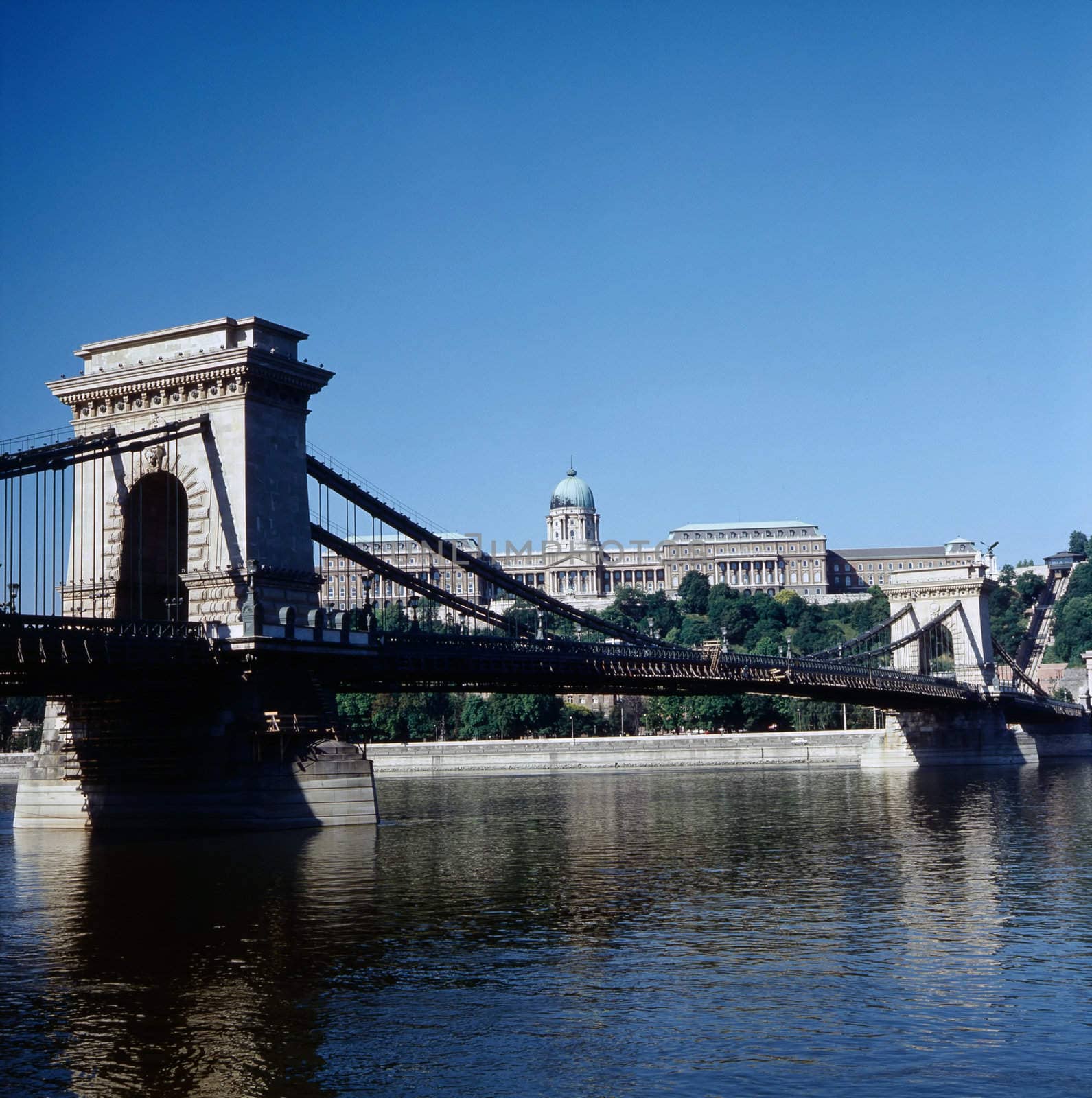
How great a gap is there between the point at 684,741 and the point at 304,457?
6663 cm

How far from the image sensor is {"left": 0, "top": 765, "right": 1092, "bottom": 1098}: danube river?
20.5m

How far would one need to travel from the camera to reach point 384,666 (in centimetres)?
5506

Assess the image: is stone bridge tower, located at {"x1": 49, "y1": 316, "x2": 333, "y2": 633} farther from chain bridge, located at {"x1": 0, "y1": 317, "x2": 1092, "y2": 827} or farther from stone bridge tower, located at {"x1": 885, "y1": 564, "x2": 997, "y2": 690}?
stone bridge tower, located at {"x1": 885, "y1": 564, "x2": 997, "y2": 690}

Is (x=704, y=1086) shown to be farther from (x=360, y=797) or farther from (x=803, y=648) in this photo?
(x=803, y=648)

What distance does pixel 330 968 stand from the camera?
27266 millimetres

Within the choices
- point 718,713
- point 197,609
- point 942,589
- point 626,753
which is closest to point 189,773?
point 197,609

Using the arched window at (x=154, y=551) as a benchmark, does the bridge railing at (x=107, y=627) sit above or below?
below

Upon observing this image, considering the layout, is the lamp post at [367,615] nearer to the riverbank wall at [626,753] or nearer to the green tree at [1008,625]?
the riverbank wall at [626,753]

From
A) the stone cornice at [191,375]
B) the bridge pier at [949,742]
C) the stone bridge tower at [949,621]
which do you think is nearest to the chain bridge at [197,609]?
the stone cornice at [191,375]

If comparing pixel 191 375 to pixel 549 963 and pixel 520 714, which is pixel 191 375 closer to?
pixel 549 963

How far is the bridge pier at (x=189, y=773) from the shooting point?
4856cm

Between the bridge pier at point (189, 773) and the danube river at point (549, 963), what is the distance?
1.27 metres

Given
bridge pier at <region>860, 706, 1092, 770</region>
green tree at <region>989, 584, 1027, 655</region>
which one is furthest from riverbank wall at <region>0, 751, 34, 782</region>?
green tree at <region>989, 584, 1027, 655</region>

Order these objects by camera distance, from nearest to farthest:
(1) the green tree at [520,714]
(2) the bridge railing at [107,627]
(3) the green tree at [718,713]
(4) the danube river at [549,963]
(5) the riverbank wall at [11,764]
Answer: (4) the danube river at [549,963]
(2) the bridge railing at [107,627]
(5) the riverbank wall at [11,764]
(3) the green tree at [718,713]
(1) the green tree at [520,714]
